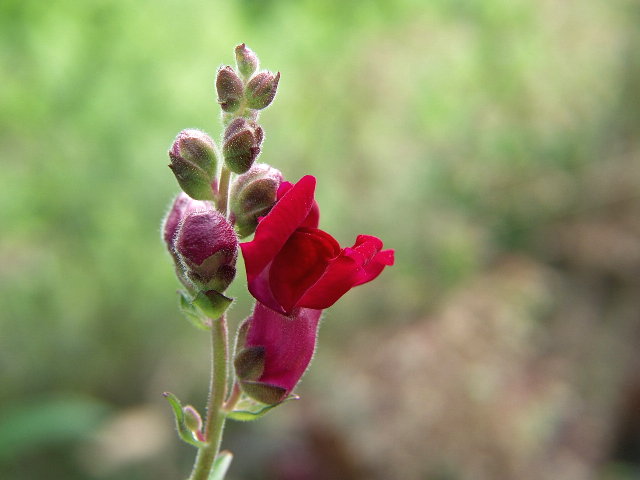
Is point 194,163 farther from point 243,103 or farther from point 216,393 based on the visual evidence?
point 216,393

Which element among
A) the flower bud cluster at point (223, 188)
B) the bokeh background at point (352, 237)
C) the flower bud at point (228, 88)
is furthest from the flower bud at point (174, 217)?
the bokeh background at point (352, 237)

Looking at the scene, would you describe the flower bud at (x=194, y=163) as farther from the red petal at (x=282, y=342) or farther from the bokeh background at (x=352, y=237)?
the bokeh background at (x=352, y=237)

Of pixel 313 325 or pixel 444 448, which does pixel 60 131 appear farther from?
pixel 313 325

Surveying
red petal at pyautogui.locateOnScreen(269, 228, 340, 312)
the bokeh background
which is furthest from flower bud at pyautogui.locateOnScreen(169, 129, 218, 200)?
the bokeh background

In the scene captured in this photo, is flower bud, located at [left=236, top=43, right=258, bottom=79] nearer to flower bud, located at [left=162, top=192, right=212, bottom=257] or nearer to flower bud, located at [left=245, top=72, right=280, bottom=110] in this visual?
flower bud, located at [left=245, top=72, right=280, bottom=110]

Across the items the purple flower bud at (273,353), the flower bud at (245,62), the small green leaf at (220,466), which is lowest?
the small green leaf at (220,466)

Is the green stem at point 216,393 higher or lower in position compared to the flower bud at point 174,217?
lower

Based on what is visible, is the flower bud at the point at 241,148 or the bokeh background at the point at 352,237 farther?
the bokeh background at the point at 352,237

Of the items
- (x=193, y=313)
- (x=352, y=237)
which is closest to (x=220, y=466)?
(x=193, y=313)
